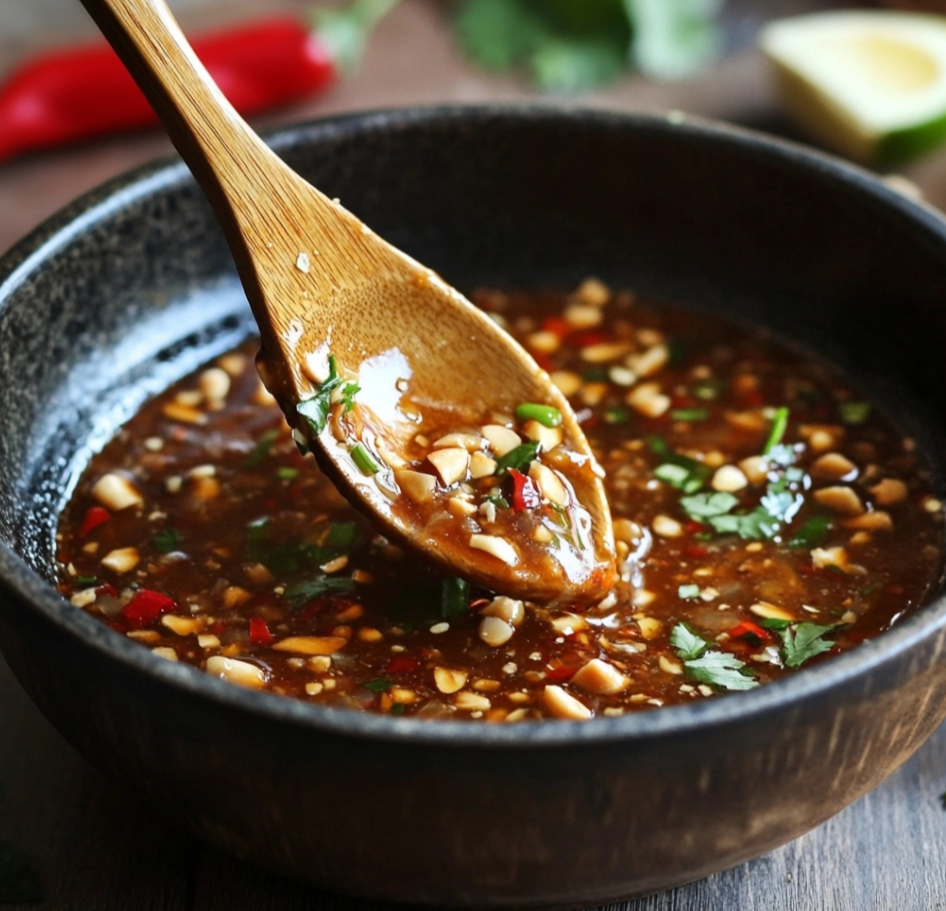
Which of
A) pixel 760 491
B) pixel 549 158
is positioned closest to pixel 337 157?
pixel 549 158

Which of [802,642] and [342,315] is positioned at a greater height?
[342,315]

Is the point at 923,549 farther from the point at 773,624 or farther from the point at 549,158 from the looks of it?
the point at 549,158

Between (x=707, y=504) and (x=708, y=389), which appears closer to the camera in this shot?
(x=707, y=504)

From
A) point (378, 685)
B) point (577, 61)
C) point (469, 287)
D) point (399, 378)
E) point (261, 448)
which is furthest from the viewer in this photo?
point (577, 61)

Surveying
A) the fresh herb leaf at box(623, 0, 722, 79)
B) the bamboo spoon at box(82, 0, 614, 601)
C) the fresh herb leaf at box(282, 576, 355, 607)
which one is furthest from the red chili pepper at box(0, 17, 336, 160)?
the fresh herb leaf at box(282, 576, 355, 607)

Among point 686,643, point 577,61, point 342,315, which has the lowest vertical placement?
point 686,643

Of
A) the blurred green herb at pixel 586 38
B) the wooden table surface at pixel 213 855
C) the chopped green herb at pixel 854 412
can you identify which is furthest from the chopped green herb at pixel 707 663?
the blurred green herb at pixel 586 38

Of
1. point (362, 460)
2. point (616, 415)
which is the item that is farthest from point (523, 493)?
point (616, 415)

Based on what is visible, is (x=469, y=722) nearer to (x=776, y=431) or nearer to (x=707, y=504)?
(x=707, y=504)

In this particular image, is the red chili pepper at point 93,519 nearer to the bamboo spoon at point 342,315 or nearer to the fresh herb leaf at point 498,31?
the bamboo spoon at point 342,315
